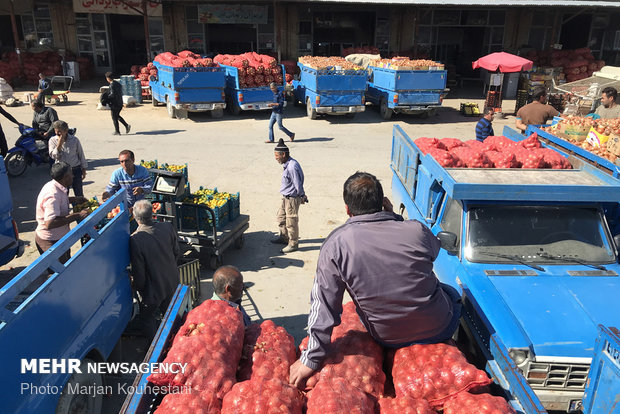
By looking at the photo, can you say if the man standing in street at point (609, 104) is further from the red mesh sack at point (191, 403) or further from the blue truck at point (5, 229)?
the blue truck at point (5, 229)

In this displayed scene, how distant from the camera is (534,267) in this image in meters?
4.65

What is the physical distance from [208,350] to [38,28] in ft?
99.8

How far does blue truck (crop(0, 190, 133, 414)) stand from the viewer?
3154mm

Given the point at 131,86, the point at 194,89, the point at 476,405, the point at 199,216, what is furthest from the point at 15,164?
the point at 476,405

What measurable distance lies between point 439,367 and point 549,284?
212 centimetres

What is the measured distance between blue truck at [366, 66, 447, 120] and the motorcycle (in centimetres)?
1219

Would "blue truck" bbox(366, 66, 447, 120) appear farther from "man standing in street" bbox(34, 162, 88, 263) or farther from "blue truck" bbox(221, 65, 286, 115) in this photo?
"man standing in street" bbox(34, 162, 88, 263)

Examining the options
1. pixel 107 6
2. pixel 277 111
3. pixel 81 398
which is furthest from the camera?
pixel 107 6

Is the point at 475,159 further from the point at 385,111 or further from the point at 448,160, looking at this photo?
the point at 385,111

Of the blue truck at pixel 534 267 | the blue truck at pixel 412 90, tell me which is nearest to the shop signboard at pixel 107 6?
the blue truck at pixel 412 90

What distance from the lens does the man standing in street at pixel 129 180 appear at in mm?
6643

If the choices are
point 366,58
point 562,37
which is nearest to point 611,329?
point 366,58

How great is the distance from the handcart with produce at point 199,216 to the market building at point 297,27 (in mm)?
19679

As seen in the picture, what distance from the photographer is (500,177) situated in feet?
16.8
